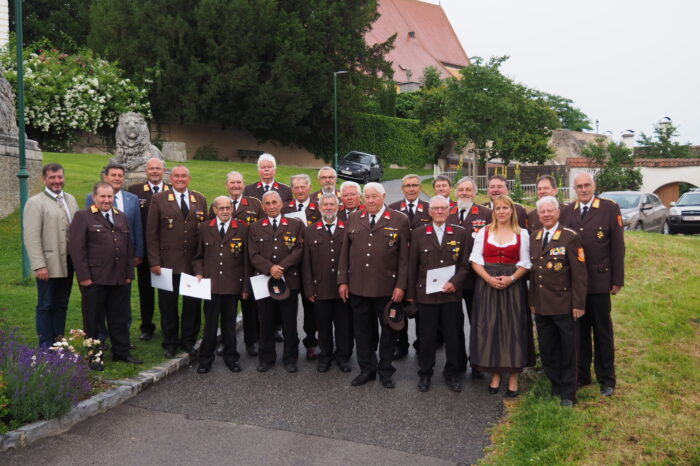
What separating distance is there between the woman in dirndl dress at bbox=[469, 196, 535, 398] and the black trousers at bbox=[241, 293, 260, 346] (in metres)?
2.55

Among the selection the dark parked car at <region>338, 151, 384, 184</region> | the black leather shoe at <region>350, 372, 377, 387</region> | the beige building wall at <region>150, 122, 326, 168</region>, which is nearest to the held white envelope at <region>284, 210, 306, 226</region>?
the black leather shoe at <region>350, 372, 377, 387</region>

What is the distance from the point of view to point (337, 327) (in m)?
6.83

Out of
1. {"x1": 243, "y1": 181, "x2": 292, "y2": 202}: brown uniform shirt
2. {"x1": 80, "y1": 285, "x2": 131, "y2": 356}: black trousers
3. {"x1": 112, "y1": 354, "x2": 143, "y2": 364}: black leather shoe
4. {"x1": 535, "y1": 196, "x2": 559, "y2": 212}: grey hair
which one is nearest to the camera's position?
{"x1": 535, "y1": 196, "x2": 559, "y2": 212}: grey hair

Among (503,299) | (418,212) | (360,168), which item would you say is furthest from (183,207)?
(360,168)

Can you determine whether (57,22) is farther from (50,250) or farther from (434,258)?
(434,258)

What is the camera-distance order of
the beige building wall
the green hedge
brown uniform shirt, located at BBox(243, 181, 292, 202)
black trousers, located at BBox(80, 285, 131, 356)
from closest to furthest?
black trousers, located at BBox(80, 285, 131, 356)
brown uniform shirt, located at BBox(243, 181, 292, 202)
the beige building wall
the green hedge

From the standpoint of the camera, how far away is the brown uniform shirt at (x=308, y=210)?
7.46 metres

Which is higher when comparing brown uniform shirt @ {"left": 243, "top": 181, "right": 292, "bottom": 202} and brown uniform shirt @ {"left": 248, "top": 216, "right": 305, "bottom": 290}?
brown uniform shirt @ {"left": 243, "top": 181, "right": 292, "bottom": 202}

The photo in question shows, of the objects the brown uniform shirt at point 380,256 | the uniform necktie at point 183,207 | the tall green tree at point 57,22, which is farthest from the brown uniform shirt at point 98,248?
the tall green tree at point 57,22

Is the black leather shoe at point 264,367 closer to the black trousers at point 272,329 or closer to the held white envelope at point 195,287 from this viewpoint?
the black trousers at point 272,329

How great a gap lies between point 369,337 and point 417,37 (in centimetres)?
6454

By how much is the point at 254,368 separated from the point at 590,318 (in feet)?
11.1

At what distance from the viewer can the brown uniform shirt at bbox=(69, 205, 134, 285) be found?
6.19 meters

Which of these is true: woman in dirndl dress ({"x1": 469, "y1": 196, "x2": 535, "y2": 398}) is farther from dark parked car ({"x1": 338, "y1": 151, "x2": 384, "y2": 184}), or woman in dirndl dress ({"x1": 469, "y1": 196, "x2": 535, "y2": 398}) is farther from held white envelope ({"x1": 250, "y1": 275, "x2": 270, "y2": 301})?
dark parked car ({"x1": 338, "y1": 151, "x2": 384, "y2": 184})
